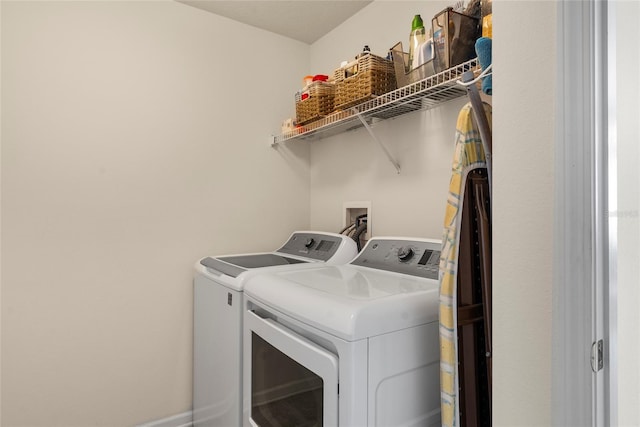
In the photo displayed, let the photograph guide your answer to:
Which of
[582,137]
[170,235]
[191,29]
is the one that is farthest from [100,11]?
[582,137]

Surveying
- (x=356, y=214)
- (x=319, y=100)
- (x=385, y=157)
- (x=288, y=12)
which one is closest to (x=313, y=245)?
(x=356, y=214)

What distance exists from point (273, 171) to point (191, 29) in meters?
0.92

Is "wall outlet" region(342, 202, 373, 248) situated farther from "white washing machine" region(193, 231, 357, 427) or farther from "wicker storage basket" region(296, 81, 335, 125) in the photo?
"wicker storage basket" region(296, 81, 335, 125)

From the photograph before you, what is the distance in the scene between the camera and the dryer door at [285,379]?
38.3 inches

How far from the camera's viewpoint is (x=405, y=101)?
1.53 meters

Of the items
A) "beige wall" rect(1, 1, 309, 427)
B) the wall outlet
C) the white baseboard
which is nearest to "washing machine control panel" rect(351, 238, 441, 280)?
the wall outlet

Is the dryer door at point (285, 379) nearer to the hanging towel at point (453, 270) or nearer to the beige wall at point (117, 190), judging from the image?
the hanging towel at point (453, 270)

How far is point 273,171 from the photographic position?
7.74ft

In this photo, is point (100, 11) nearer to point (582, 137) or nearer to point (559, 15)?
point (559, 15)

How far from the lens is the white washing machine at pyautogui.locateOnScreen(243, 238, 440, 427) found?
3.07 ft

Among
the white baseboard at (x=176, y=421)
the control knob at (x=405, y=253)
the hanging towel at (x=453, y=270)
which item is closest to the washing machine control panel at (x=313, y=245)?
the control knob at (x=405, y=253)

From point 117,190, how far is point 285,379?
1.31 m

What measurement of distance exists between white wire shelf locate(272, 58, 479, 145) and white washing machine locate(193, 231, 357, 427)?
0.59 metres

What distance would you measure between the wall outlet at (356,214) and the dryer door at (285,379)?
89 centimetres
